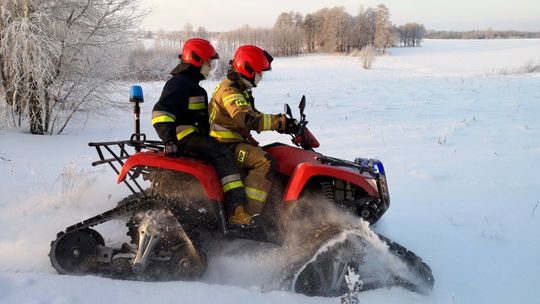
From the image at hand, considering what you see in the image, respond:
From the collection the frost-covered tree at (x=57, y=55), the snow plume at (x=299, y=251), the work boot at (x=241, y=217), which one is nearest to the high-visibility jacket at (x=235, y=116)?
the work boot at (x=241, y=217)

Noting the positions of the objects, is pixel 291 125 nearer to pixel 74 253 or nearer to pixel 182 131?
pixel 182 131

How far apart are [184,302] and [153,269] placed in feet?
2.08

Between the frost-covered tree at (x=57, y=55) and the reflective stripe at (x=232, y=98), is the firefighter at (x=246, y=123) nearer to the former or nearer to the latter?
the reflective stripe at (x=232, y=98)

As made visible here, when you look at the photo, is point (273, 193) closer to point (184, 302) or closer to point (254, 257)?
point (254, 257)

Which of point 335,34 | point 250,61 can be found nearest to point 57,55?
point 250,61

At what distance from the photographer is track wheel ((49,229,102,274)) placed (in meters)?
3.95

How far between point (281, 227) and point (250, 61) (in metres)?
1.51

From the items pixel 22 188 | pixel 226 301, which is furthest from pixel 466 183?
pixel 22 188

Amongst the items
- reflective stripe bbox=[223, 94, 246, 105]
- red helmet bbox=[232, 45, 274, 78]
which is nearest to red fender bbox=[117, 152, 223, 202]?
reflective stripe bbox=[223, 94, 246, 105]

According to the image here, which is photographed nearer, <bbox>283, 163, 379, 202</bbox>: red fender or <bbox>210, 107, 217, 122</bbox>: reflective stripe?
<bbox>283, 163, 379, 202</bbox>: red fender

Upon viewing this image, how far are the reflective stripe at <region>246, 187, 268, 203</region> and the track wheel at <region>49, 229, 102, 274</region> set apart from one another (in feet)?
4.79

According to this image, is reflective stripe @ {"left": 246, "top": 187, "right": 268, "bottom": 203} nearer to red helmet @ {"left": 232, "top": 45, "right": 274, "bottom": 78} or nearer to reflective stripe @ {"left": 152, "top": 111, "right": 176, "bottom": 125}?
reflective stripe @ {"left": 152, "top": 111, "right": 176, "bottom": 125}

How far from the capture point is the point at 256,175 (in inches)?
155

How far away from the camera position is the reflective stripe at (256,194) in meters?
3.95
